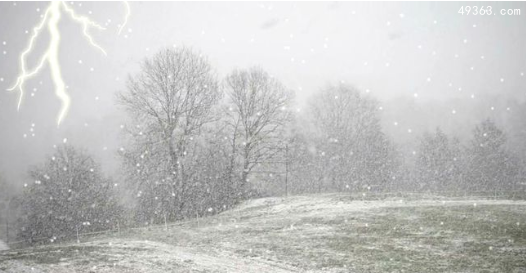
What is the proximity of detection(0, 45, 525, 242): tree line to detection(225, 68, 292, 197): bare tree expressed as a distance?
0.36ft

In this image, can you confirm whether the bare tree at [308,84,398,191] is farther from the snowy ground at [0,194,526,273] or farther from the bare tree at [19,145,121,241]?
the bare tree at [19,145,121,241]

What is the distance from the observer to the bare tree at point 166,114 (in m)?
32.7

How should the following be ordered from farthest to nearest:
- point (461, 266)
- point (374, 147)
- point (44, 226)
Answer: point (374, 147) → point (44, 226) → point (461, 266)

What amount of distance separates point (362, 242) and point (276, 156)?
2372 cm

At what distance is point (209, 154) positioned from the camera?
Result: 36.8m

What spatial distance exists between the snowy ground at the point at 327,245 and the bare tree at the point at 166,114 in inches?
354

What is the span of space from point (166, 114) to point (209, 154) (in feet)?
19.3

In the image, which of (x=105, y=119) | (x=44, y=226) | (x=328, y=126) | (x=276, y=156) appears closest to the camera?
(x=276, y=156)

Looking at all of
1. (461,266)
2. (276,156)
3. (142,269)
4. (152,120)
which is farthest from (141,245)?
(276,156)

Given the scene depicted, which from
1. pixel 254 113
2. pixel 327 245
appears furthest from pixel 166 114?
pixel 327 245

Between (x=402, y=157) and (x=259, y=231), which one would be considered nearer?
(x=259, y=231)

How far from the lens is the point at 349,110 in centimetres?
5503

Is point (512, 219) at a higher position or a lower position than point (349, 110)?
lower

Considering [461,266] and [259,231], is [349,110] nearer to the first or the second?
[259,231]
